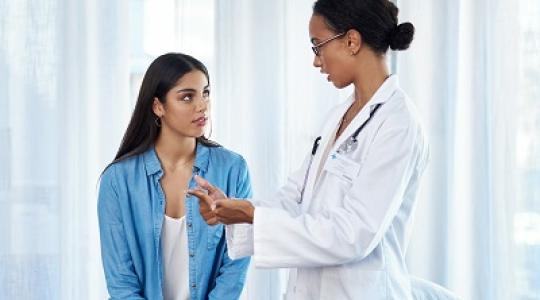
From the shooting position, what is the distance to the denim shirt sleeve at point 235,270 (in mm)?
2242

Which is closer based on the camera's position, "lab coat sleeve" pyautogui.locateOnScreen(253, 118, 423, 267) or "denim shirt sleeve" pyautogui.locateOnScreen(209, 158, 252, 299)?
"lab coat sleeve" pyautogui.locateOnScreen(253, 118, 423, 267)

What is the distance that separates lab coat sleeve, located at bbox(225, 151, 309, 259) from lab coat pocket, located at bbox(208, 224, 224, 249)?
14.7 inches

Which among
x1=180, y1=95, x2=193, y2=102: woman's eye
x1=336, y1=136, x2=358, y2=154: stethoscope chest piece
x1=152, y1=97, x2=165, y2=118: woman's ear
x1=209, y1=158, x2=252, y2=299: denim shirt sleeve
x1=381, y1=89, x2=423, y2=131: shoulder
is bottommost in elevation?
x1=209, y1=158, x2=252, y2=299: denim shirt sleeve

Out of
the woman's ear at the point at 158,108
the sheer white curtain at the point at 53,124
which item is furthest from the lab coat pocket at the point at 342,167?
the sheer white curtain at the point at 53,124

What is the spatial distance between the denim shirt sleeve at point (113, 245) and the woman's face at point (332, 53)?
860mm

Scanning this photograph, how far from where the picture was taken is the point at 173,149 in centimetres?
232

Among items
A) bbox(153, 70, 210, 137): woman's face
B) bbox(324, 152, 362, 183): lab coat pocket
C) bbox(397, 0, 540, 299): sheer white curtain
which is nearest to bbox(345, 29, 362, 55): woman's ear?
bbox(324, 152, 362, 183): lab coat pocket

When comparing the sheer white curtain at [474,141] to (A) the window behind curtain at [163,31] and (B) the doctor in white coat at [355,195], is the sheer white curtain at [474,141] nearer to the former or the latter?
(A) the window behind curtain at [163,31]

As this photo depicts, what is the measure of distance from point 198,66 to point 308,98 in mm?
618

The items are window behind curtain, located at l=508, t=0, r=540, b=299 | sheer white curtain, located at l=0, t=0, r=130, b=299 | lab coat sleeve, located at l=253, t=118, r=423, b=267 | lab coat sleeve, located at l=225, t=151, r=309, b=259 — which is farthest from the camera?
window behind curtain, located at l=508, t=0, r=540, b=299

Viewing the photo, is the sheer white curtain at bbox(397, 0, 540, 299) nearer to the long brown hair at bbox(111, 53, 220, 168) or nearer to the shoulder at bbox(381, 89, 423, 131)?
the long brown hair at bbox(111, 53, 220, 168)

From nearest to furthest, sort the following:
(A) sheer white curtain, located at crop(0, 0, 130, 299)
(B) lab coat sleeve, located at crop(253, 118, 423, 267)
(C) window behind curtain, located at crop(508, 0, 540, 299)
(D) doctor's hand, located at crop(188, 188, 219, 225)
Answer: (B) lab coat sleeve, located at crop(253, 118, 423, 267) < (D) doctor's hand, located at crop(188, 188, 219, 225) < (A) sheer white curtain, located at crop(0, 0, 130, 299) < (C) window behind curtain, located at crop(508, 0, 540, 299)

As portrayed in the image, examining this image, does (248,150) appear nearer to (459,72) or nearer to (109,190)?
(109,190)

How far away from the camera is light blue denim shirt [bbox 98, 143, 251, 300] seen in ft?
7.32
